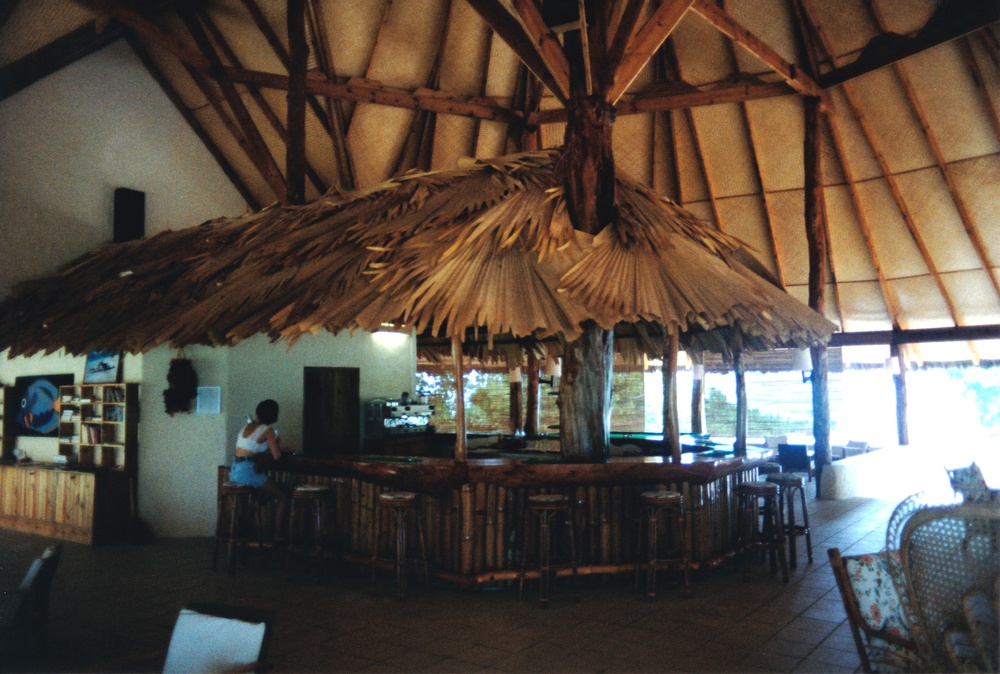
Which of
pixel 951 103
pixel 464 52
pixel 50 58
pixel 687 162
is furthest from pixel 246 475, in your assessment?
pixel 951 103

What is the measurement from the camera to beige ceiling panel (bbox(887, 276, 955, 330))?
1077 cm

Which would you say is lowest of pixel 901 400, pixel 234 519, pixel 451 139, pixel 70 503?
pixel 70 503

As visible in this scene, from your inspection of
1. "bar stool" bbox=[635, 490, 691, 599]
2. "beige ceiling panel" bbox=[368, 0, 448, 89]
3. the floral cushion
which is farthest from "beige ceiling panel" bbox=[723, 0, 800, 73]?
the floral cushion

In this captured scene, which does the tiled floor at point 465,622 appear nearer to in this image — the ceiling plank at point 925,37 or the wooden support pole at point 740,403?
the wooden support pole at point 740,403

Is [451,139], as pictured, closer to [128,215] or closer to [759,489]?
[128,215]

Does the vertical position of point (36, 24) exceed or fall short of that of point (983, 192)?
it exceeds it

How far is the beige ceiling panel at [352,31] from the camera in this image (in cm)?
841

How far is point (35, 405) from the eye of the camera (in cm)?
812


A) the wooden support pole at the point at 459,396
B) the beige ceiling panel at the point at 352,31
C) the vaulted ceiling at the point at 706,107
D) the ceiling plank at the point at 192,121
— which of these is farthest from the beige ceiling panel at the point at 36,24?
the wooden support pole at the point at 459,396

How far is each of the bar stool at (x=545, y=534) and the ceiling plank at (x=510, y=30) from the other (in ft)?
11.0

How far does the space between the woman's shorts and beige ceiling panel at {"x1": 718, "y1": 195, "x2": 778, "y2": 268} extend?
830 cm

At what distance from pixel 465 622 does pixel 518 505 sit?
102cm

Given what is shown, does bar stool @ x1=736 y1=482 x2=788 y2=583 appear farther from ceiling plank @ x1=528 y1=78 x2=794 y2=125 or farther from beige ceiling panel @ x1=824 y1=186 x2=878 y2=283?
beige ceiling panel @ x1=824 y1=186 x2=878 y2=283

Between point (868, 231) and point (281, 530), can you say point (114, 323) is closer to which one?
point (281, 530)
